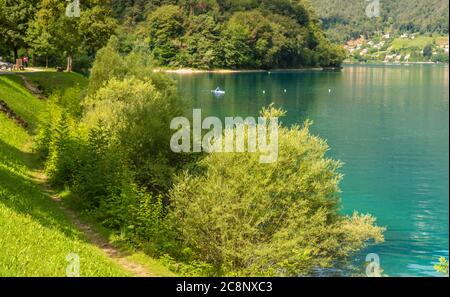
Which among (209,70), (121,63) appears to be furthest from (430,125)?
(209,70)

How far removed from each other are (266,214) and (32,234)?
986 centimetres

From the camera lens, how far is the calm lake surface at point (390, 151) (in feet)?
113

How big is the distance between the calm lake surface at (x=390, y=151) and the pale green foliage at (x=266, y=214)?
5.26 metres

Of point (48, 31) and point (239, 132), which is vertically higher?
point (48, 31)

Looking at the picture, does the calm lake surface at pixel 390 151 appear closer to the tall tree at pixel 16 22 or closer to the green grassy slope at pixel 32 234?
the green grassy slope at pixel 32 234

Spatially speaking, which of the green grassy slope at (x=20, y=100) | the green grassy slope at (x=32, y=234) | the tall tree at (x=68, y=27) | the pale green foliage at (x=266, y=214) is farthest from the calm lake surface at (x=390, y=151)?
the tall tree at (x=68, y=27)

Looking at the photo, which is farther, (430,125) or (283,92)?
(283,92)

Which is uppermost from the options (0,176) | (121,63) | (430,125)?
(121,63)

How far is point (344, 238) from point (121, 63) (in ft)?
106

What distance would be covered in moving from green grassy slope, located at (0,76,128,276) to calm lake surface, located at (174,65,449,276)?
16025 millimetres

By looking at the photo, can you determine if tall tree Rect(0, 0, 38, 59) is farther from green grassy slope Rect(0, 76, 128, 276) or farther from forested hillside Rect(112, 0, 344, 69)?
forested hillside Rect(112, 0, 344, 69)

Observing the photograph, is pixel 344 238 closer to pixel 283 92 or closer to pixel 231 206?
pixel 231 206

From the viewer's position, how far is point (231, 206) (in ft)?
78.8

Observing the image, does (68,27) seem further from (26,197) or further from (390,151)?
(26,197)
